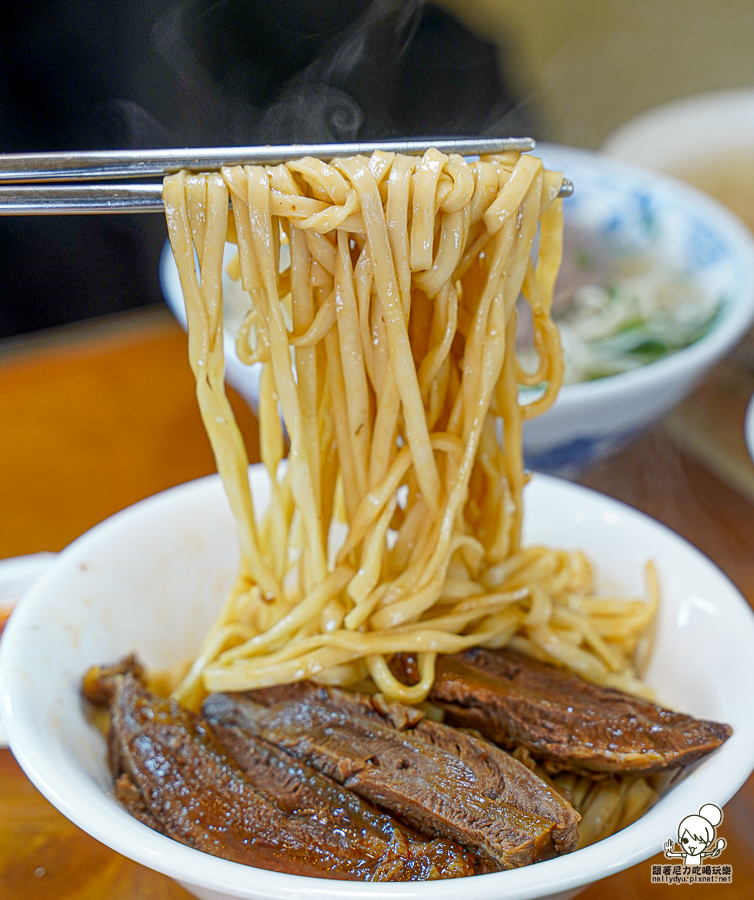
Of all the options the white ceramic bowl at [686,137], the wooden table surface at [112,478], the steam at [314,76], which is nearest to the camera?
the wooden table surface at [112,478]

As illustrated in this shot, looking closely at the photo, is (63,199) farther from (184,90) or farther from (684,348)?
(184,90)

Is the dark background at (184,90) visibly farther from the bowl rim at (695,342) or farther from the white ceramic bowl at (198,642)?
the white ceramic bowl at (198,642)

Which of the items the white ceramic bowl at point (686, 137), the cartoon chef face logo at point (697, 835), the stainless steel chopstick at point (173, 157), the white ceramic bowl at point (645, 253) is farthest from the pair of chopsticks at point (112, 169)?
the white ceramic bowl at point (686, 137)

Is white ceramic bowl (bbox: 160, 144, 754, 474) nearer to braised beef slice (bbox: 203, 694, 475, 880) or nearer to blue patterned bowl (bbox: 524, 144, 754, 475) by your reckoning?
blue patterned bowl (bbox: 524, 144, 754, 475)

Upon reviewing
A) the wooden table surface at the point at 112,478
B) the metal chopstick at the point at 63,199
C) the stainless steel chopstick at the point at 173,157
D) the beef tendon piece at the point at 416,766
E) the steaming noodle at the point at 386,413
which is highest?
the stainless steel chopstick at the point at 173,157

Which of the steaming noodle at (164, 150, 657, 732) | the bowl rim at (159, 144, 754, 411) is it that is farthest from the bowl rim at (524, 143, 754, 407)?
the steaming noodle at (164, 150, 657, 732)

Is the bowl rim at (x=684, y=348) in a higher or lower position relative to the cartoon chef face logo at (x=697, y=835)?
higher

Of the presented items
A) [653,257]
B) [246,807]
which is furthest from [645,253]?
[246,807]
